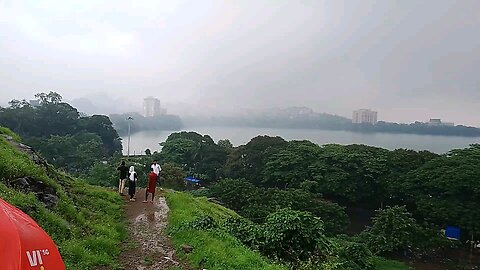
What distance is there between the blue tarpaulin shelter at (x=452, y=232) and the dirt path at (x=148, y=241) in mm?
25278

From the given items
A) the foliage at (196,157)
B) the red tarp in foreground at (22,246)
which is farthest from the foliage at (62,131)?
the red tarp in foreground at (22,246)

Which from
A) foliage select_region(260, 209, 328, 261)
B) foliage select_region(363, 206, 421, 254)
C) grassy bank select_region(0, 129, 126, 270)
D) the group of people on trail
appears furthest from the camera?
foliage select_region(363, 206, 421, 254)

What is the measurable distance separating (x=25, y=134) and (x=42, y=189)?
59.8 meters

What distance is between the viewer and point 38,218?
25.2ft

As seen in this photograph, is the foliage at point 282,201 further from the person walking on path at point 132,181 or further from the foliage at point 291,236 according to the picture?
the foliage at point 291,236

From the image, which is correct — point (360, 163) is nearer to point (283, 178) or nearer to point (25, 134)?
point (283, 178)

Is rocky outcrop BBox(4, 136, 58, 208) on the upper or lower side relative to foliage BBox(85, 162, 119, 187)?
upper

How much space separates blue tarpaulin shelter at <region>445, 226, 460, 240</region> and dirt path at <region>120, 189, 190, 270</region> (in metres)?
25.3

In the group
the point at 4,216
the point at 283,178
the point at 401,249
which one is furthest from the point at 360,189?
the point at 4,216

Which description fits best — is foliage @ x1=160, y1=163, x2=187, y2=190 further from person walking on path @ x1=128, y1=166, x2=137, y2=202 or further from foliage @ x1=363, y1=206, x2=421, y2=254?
person walking on path @ x1=128, y1=166, x2=137, y2=202

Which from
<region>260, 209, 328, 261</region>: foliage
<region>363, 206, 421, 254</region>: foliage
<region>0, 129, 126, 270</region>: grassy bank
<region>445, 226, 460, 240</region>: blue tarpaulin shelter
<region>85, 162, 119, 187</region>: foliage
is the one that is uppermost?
<region>0, 129, 126, 270</region>: grassy bank

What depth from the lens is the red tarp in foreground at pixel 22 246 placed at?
2.75 m

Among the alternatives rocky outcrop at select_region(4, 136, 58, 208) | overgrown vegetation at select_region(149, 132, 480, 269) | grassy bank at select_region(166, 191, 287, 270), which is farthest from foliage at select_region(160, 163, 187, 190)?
rocky outcrop at select_region(4, 136, 58, 208)

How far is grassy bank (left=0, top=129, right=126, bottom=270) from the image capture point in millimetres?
7422
